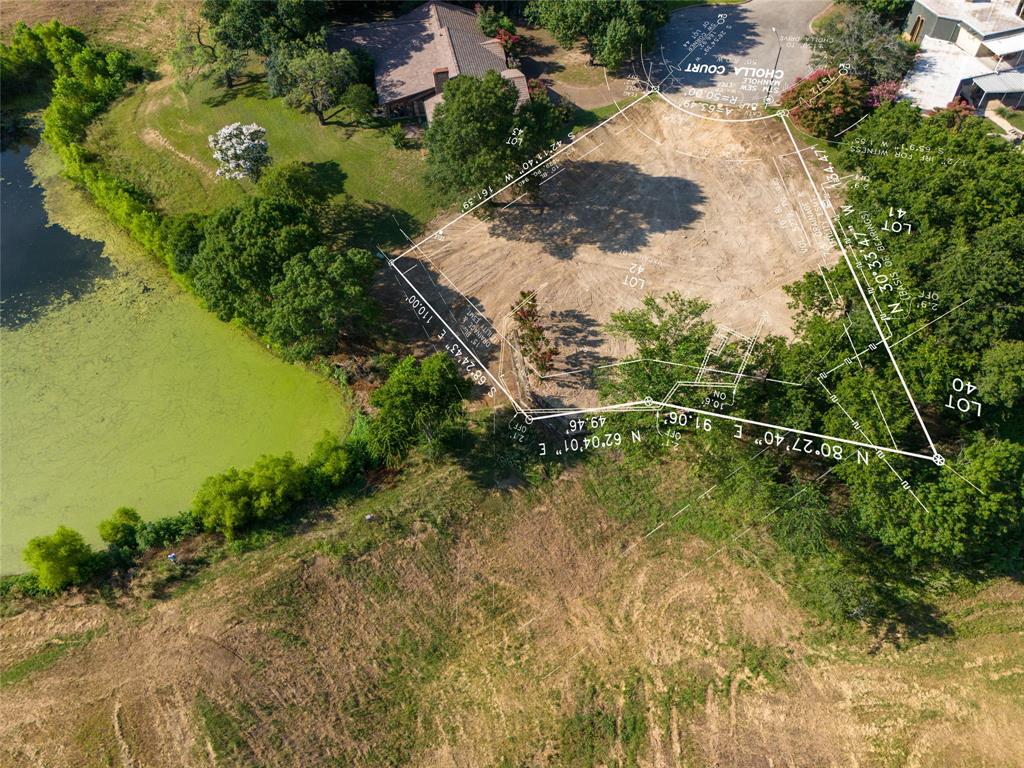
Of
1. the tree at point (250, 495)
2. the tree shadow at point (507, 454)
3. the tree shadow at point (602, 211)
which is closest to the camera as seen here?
the tree at point (250, 495)

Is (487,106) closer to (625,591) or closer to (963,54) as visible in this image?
(625,591)

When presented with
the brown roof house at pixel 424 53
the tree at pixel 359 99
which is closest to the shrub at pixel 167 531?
the tree at pixel 359 99

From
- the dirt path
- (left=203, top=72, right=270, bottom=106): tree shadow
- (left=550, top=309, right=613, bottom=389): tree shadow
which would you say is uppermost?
(left=203, top=72, right=270, bottom=106): tree shadow

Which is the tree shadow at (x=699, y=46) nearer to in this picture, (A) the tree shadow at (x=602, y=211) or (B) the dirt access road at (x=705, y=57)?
(B) the dirt access road at (x=705, y=57)

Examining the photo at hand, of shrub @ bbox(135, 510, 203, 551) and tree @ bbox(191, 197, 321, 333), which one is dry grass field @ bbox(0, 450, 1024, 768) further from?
tree @ bbox(191, 197, 321, 333)

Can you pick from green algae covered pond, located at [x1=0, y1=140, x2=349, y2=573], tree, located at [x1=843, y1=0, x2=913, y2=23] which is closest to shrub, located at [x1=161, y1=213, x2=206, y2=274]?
green algae covered pond, located at [x1=0, y1=140, x2=349, y2=573]
